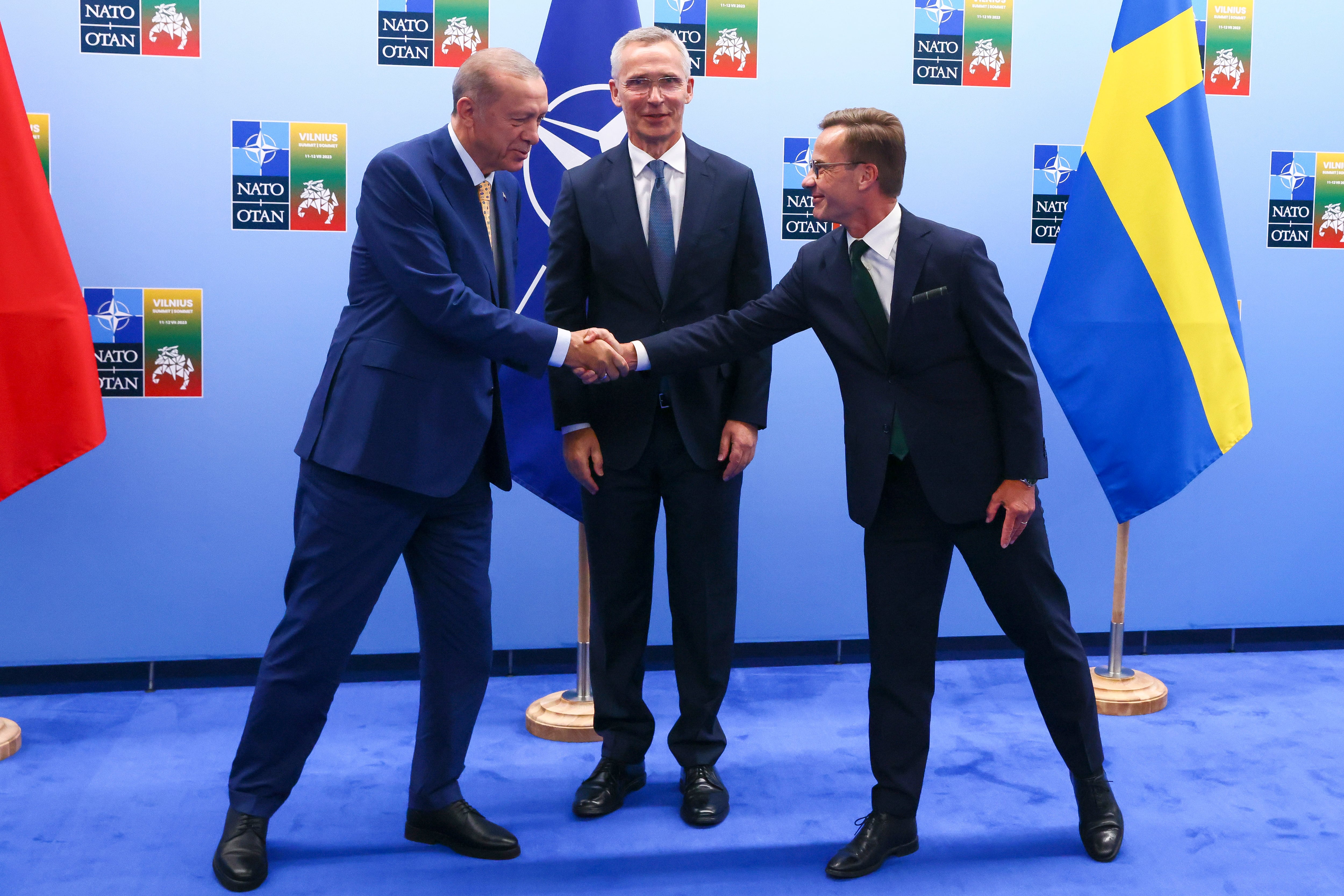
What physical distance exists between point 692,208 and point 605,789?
4.64ft

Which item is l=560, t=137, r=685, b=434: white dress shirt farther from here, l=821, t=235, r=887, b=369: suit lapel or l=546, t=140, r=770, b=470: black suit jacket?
l=821, t=235, r=887, b=369: suit lapel

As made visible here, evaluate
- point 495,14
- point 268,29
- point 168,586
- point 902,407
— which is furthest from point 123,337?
point 902,407

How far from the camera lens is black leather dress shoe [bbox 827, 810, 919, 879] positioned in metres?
2.45

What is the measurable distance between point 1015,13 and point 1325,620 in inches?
97.5

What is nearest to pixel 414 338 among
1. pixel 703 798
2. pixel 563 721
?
pixel 703 798

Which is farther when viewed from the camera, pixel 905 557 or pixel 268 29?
pixel 268 29

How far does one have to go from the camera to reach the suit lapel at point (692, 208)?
268 centimetres

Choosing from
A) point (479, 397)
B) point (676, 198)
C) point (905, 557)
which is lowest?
point (905, 557)

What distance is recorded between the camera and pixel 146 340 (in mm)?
3529

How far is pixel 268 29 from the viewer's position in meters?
3.51

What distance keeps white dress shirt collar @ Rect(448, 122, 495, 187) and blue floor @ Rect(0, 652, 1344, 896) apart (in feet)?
4.92

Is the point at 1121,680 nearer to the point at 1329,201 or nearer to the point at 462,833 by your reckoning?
the point at 1329,201

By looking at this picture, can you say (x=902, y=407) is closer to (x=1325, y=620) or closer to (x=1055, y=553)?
(x=1055, y=553)

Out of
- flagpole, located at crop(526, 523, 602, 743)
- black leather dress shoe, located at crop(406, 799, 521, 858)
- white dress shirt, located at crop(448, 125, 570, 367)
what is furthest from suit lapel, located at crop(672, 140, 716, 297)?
black leather dress shoe, located at crop(406, 799, 521, 858)
